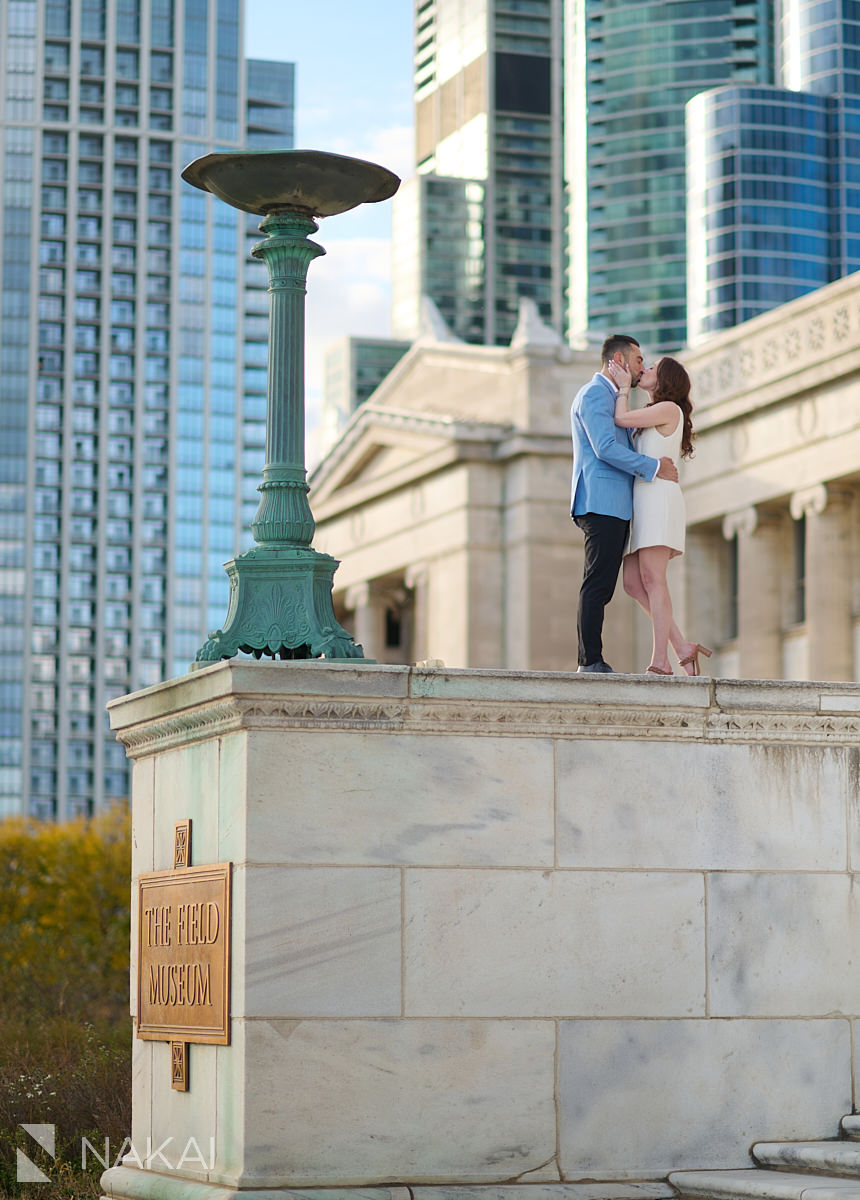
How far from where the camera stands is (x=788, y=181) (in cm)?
16025

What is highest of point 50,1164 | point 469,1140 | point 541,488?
point 541,488

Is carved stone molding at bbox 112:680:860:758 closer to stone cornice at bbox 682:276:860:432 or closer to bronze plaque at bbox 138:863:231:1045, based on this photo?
bronze plaque at bbox 138:863:231:1045

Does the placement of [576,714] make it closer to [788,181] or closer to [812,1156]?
[812,1156]

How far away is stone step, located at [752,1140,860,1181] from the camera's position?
386 inches

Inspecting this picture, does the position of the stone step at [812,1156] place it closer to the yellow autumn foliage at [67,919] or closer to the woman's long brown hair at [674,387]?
the woman's long brown hair at [674,387]

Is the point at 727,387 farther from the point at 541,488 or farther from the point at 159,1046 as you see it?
the point at 159,1046

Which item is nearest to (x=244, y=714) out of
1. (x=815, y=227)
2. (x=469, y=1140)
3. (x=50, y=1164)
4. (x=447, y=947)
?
(x=447, y=947)

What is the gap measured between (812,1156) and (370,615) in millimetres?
57967

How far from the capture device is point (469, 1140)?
32.9ft

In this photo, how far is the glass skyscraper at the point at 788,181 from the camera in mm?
159625

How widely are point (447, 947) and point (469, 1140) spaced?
0.98 metres

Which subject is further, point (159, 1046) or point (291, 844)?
point (159, 1046)

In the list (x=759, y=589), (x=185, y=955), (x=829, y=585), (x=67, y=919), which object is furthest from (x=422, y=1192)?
(x=759, y=589)

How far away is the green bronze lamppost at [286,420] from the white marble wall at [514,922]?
0.57 metres
